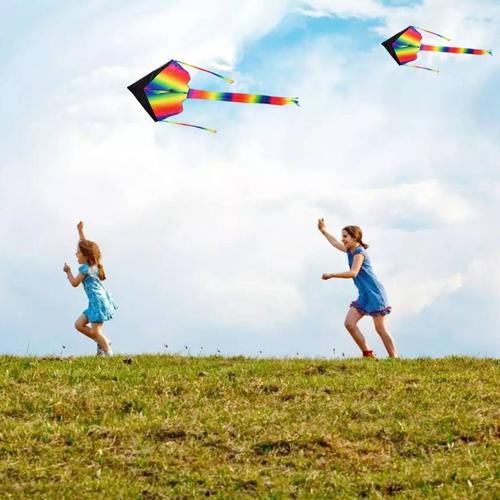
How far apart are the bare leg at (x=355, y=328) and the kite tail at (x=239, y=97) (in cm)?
437

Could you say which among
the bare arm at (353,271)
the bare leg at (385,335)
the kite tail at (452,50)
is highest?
the kite tail at (452,50)

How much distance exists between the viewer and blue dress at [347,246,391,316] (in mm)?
17469

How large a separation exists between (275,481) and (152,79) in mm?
8961

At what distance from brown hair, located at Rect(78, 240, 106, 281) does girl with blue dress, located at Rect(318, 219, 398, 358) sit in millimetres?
4490

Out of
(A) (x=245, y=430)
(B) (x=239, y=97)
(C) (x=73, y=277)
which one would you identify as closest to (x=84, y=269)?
(C) (x=73, y=277)

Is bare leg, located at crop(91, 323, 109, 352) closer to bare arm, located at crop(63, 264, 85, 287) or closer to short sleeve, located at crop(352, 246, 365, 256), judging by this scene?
bare arm, located at crop(63, 264, 85, 287)

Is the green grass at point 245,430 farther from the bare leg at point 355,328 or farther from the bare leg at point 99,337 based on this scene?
the bare leg at point 99,337

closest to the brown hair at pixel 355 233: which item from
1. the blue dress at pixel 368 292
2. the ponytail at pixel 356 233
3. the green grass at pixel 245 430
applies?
the ponytail at pixel 356 233

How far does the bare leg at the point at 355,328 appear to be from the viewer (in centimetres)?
1745

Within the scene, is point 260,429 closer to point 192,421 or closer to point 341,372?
point 192,421

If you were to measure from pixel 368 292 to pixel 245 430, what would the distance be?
258 inches

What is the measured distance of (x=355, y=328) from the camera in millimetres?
17453

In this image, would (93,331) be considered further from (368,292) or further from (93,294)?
(368,292)

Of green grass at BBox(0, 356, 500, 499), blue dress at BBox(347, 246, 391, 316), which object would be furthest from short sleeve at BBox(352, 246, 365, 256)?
green grass at BBox(0, 356, 500, 499)
